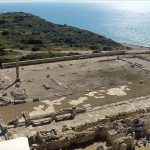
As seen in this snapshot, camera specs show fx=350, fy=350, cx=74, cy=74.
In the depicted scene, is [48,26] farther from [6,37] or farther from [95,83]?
[95,83]

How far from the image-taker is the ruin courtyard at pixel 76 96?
87.5 ft

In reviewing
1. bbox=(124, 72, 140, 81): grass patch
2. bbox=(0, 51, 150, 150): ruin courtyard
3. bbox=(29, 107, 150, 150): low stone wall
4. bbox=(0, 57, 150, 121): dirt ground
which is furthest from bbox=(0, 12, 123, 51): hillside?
bbox=(29, 107, 150, 150): low stone wall

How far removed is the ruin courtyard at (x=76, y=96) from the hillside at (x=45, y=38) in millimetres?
20962

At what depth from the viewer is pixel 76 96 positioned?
3428cm

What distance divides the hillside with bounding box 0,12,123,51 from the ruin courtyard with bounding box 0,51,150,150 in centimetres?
2096

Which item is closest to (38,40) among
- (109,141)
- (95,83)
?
(95,83)

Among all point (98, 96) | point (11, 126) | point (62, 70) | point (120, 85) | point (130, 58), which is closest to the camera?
point (11, 126)

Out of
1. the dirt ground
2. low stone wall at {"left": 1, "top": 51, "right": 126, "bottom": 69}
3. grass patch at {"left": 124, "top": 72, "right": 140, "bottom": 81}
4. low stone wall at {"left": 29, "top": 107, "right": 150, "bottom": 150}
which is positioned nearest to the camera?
low stone wall at {"left": 29, "top": 107, "right": 150, "bottom": 150}

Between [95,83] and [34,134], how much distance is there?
14654 mm

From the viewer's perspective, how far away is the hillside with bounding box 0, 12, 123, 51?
6900cm

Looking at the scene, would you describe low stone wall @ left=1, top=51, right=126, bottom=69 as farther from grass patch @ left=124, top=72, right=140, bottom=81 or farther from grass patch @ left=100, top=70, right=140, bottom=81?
grass patch @ left=124, top=72, right=140, bottom=81

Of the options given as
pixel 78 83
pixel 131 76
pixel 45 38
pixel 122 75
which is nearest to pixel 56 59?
pixel 78 83

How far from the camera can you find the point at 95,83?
38.2 metres

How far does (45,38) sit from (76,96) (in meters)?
48.9
